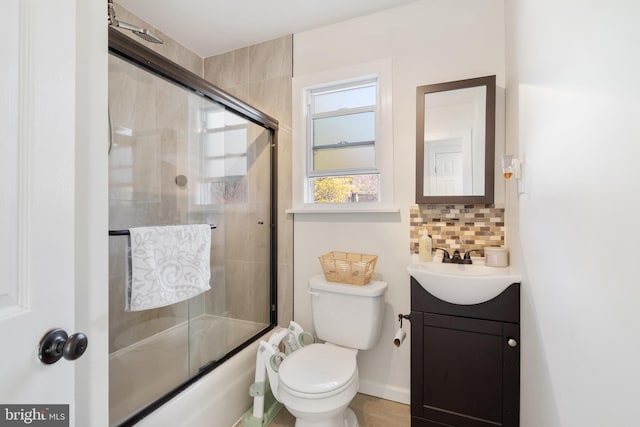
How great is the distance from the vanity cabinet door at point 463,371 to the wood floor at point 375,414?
0.26 m

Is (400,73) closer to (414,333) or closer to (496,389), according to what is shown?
(414,333)

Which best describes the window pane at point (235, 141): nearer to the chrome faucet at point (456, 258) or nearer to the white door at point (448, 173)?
the white door at point (448, 173)

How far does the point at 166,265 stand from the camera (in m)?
1.23

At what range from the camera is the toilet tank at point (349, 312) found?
1603 mm

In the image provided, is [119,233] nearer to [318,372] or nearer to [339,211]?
[318,372]

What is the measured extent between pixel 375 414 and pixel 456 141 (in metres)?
1.71

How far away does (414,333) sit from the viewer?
1406 millimetres
